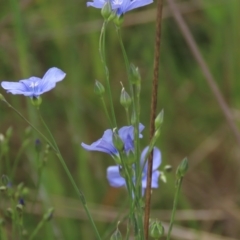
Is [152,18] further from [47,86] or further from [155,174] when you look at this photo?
[47,86]

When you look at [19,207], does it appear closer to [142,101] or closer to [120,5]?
[120,5]

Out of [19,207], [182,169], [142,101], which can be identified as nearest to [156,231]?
[182,169]

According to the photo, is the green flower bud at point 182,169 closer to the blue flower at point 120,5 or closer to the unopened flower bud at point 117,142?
the unopened flower bud at point 117,142

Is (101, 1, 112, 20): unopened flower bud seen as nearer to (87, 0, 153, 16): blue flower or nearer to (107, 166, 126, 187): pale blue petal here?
(87, 0, 153, 16): blue flower

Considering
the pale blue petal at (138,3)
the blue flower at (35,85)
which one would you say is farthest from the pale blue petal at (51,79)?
the pale blue petal at (138,3)

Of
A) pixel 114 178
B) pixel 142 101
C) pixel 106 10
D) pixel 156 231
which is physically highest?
pixel 142 101

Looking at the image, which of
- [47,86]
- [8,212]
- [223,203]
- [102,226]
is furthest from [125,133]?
[223,203]

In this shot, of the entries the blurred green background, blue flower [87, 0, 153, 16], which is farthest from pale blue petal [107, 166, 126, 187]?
the blurred green background
